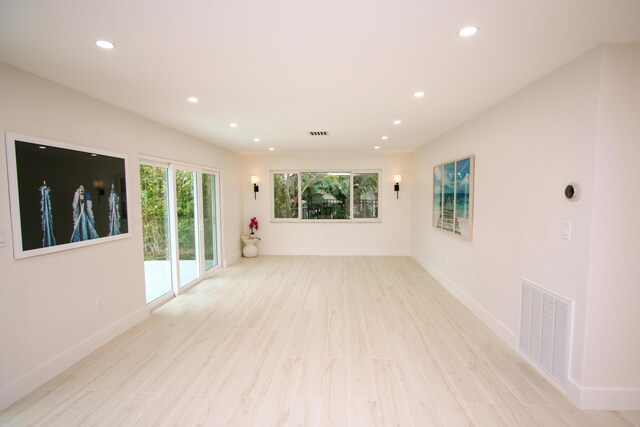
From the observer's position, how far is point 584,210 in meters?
2.06

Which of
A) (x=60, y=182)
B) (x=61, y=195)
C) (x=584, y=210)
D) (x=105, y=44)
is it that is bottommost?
(x=584, y=210)

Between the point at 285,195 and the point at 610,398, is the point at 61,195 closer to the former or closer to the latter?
the point at 610,398

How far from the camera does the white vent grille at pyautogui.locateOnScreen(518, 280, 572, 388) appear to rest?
2227 millimetres

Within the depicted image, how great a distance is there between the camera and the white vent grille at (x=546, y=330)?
2227 mm

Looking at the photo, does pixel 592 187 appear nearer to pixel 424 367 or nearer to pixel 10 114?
pixel 424 367

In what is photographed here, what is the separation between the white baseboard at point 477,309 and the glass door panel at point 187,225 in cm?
426

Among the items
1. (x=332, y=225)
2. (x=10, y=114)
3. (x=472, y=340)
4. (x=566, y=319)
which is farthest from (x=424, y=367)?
(x=332, y=225)

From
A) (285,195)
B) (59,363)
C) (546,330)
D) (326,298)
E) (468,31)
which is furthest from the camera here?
(285,195)

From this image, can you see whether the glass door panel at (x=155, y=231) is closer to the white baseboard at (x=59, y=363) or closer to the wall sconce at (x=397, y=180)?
the white baseboard at (x=59, y=363)

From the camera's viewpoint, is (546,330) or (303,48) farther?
(546,330)

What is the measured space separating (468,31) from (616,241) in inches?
68.9

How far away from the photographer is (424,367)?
255 centimetres

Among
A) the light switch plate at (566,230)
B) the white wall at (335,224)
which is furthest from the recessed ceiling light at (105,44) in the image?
the white wall at (335,224)

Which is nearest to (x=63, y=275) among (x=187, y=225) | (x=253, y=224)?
(x=187, y=225)
